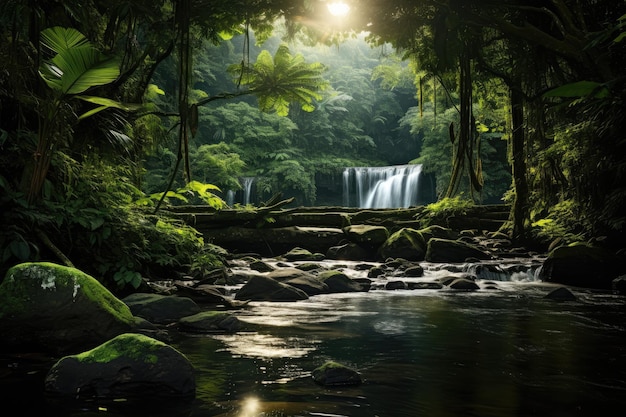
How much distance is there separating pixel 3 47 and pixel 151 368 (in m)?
4.57

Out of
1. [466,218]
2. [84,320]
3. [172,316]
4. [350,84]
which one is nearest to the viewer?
[84,320]

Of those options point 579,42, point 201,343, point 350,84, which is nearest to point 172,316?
point 201,343

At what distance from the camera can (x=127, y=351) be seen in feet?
10.5

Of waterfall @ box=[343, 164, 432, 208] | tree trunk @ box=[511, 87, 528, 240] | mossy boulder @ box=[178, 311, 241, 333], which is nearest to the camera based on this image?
mossy boulder @ box=[178, 311, 241, 333]

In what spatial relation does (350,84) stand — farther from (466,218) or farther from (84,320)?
(84,320)

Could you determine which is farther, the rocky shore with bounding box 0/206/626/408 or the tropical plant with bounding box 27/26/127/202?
the tropical plant with bounding box 27/26/127/202

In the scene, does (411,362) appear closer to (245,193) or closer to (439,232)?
(439,232)

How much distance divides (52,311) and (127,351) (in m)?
1.29

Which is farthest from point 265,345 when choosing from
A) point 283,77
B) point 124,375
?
point 283,77

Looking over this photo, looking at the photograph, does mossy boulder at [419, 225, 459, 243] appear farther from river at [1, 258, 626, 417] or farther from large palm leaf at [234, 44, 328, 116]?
river at [1, 258, 626, 417]

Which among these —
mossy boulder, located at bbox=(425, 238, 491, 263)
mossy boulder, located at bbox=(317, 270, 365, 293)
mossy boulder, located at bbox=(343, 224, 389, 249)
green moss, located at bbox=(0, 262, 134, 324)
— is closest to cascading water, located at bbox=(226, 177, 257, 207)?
mossy boulder, located at bbox=(343, 224, 389, 249)

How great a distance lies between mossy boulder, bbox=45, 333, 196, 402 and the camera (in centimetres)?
300

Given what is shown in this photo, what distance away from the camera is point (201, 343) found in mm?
4477

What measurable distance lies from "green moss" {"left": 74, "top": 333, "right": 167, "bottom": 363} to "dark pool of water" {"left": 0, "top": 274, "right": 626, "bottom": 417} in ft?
1.18
